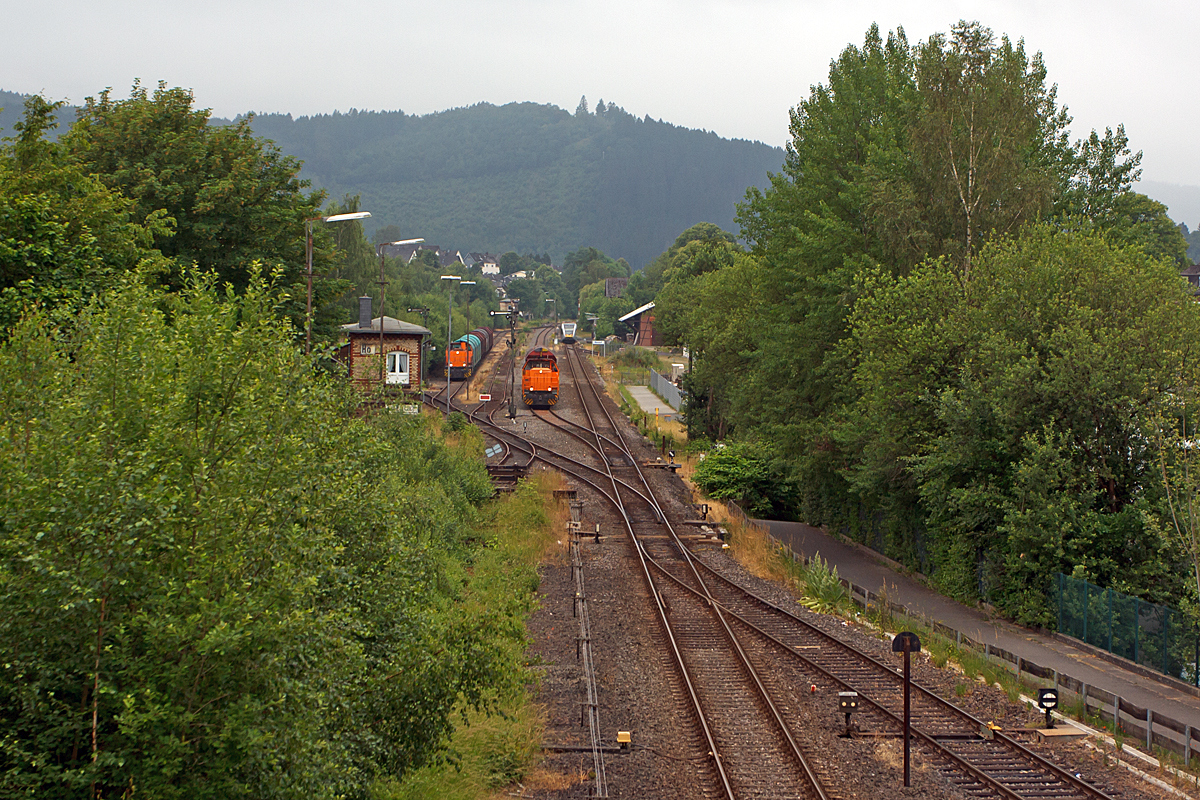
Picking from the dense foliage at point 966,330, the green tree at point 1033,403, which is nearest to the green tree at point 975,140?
the dense foliage at point 966,330

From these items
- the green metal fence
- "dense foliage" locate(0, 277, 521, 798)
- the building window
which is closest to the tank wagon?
the building window

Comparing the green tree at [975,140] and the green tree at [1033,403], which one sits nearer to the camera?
the green tree at [1033,403]

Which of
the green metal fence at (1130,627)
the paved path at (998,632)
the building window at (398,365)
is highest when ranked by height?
the building window at (398,365)

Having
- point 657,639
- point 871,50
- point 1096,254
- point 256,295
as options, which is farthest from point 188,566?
point 871,50

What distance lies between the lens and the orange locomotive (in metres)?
52.7

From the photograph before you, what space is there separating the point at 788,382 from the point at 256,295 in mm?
22827

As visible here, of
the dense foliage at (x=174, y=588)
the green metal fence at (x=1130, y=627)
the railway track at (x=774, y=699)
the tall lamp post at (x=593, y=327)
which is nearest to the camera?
the dense foliage at (x=174, y=588)

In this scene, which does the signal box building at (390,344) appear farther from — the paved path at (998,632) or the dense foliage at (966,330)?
the paved path at (998,632)

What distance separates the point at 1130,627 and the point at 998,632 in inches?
107

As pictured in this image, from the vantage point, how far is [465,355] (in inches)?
2406

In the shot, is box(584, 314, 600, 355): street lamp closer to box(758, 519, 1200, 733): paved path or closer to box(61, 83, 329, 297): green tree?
box(61, 83, 329, 297): green tree

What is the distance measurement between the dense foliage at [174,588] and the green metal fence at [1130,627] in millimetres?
13332

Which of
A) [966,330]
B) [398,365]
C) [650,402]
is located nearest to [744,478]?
[966,330]

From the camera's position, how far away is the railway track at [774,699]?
11.6 meters
